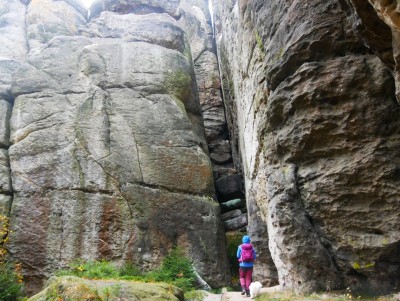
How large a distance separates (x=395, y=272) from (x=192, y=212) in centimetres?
885

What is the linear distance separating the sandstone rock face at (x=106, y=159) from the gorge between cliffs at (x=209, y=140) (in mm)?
56

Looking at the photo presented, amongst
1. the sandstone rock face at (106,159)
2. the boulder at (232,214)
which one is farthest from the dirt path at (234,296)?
the boulder at (232,214)

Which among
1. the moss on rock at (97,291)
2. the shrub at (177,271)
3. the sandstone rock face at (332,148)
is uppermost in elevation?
the sandstone rock face at (332,148)

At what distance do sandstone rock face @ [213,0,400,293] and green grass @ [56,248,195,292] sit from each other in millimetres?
4216

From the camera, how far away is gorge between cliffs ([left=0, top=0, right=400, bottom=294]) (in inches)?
329

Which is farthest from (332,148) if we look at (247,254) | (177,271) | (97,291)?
(177,271)

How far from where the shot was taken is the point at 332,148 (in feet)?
29.2

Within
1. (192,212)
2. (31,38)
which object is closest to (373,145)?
(192,212)

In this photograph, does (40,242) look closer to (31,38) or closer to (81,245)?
(81,245)

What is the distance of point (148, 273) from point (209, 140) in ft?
38.5

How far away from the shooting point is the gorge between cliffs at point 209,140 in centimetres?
835

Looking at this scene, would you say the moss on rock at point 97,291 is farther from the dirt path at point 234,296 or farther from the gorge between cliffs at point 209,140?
the gorge between cliffs at point 209,140

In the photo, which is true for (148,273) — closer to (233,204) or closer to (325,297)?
(233,204)

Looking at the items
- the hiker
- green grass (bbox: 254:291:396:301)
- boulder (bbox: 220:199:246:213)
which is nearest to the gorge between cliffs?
boulder (bbox: 220:199:246:213)
